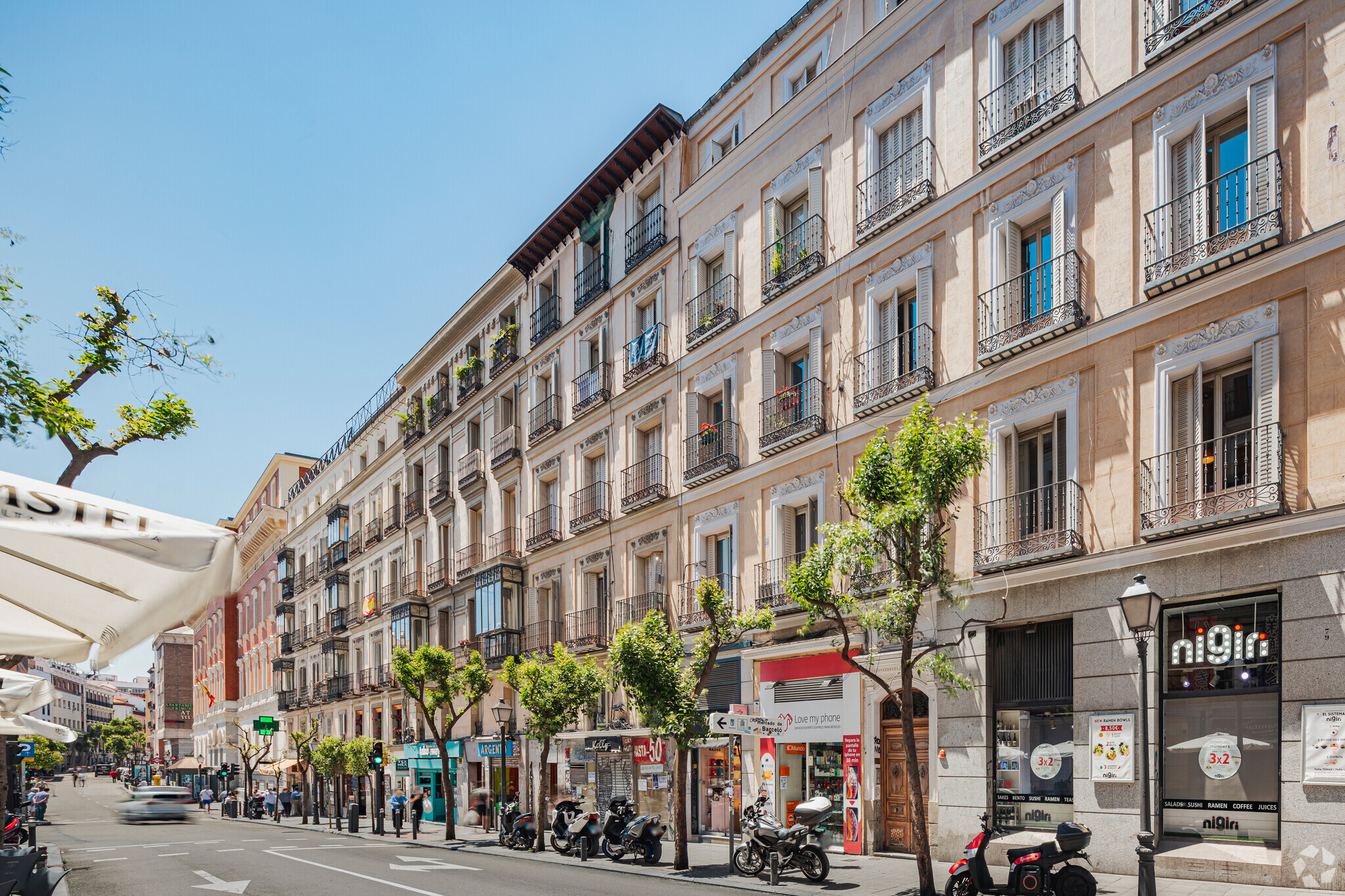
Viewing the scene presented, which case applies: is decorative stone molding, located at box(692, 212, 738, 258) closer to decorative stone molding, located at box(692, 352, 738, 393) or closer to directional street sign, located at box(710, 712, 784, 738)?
decorative stone molding, located at box(692, 352, 738, 393)

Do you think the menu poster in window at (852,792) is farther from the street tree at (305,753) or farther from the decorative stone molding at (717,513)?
the street tree at (305,753)

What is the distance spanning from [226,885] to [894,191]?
1703 centimetres

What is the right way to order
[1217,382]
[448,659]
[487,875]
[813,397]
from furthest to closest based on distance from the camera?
[448,659] < [813,397] < [487,875] < [1217,382]

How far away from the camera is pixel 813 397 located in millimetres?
22562

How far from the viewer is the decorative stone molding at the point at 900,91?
66.7 ft

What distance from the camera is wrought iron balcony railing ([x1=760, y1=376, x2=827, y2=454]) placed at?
22328 millimetres

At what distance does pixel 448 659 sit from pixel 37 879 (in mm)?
24090

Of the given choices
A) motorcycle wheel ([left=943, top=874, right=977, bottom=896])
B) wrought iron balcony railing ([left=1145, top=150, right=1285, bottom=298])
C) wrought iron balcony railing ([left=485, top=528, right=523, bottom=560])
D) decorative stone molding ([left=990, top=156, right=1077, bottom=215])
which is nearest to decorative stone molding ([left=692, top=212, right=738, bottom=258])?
decorative stone molding ([left=990, top=156, right=1077, bottom=215])

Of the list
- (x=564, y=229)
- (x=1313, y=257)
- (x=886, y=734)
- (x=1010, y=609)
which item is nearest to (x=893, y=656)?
(x=886, y=734)

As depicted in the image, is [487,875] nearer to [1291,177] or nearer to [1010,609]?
[1010,609]

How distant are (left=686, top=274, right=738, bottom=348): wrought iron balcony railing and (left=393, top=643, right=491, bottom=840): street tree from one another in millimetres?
11878

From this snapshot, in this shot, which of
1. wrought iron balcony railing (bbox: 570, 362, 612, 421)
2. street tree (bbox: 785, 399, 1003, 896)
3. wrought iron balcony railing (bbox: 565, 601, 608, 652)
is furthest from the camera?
wrought iron balcony railing (bbox: 570, 362, 612, 421)

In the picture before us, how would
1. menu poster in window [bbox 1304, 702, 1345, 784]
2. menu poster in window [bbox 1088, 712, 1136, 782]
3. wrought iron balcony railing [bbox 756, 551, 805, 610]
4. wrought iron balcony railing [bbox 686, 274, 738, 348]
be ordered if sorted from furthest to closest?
1. wrought iron balcony railing [bbox 686, 274, 738, 348]
2. wrought iron balcony railing [bbox 756, 551, 805, 610]
3. menu poster in window [bbox 1088, 712, 1136, 782]
4. menu poster in window [bbox 1304, 702, 1345, 784]

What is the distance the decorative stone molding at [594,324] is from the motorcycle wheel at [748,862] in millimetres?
17866
